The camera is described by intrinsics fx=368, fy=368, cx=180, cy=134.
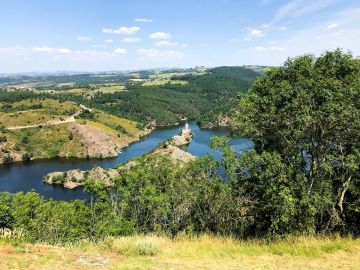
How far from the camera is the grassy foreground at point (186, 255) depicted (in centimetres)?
1395

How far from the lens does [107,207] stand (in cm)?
4812

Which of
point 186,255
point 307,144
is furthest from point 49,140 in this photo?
point 186,255

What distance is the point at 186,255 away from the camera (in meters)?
15.9

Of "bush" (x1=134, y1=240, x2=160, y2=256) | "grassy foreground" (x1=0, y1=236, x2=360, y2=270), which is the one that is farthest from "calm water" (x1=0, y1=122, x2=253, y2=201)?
"bush" (x1=134, y1=240, x2=160, y2=256)

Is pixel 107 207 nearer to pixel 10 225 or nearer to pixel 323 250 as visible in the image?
pixel 10 225

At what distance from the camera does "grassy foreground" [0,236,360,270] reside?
45.8ft

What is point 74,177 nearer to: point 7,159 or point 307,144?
point 7,159

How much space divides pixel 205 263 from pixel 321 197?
390 inches

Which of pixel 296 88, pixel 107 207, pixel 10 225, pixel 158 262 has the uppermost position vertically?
pixel 296 88

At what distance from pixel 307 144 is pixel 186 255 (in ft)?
36.3

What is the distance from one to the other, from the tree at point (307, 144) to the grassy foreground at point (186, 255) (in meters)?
3.40

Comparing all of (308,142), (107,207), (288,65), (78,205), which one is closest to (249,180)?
(308,142)

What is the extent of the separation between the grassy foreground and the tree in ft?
11.1

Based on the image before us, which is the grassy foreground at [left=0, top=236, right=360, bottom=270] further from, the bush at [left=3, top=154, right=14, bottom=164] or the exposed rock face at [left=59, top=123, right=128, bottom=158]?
the exposed rock face at [left=59, top=123, right=128, bottom=158]
